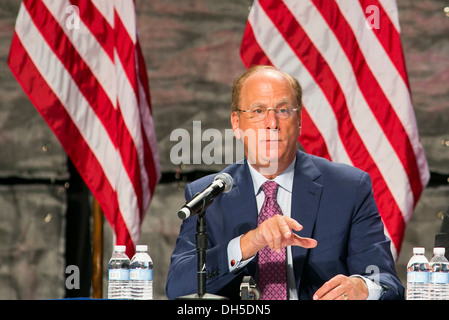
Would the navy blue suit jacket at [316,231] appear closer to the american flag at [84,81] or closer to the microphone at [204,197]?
the microphone at [204,197]

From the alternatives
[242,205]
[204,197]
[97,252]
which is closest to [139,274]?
[242,205]

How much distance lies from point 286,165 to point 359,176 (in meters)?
0.33

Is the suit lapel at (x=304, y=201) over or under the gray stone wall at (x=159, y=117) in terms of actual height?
under

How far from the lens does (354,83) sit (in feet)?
14.1

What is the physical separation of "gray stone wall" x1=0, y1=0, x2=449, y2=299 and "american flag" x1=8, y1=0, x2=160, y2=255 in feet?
1.45

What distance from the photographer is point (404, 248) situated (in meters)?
4.77

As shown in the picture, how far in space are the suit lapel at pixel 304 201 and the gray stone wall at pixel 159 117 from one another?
194 centimetres

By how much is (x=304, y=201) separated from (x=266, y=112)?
0.43 meters

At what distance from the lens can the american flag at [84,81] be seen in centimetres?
453

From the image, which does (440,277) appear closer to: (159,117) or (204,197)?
(204,197)

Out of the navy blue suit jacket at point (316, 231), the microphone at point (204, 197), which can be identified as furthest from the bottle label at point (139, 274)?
the microphone at point (204, 197)

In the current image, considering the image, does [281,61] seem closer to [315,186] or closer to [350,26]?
[350,26]

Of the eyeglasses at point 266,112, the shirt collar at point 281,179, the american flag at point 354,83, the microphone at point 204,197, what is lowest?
the microphone at point 204,197
